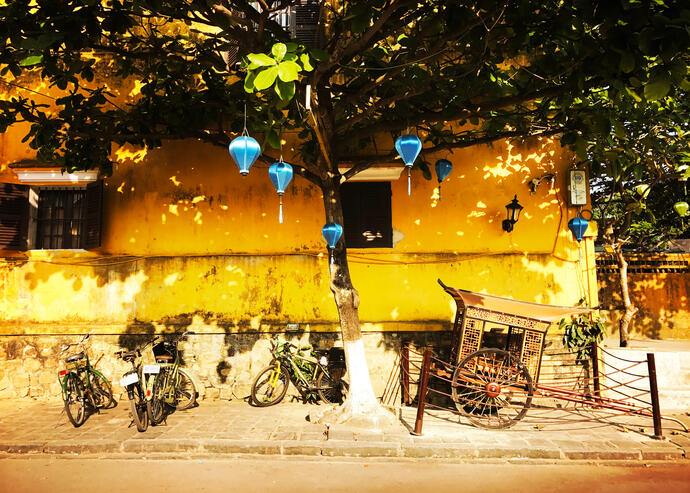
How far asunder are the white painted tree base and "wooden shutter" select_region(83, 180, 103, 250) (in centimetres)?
525

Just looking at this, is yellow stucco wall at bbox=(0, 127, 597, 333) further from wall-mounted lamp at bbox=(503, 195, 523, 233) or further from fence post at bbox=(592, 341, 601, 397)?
fence post at bbox=(592, 341, 601, 397)

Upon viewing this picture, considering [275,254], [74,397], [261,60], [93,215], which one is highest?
[261,60]

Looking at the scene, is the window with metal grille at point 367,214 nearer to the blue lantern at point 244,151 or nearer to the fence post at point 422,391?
the fence post at point 422,391

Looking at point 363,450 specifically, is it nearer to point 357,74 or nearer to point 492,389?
point 492,389

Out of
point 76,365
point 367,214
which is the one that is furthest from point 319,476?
point 367,214

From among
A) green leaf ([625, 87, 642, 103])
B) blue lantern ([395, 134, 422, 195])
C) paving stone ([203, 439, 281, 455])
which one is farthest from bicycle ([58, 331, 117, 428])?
green leaf ([625, 87, 642, 103])

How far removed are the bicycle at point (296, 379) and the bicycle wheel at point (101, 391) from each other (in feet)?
7.79

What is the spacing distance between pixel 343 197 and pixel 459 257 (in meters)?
2.46

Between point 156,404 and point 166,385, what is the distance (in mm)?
485

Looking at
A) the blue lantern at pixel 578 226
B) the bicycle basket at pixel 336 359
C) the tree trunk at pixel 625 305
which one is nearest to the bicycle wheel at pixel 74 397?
the bicycle basket at pixel 336 359

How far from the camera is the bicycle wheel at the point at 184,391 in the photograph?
727 cm

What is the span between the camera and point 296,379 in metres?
7.68

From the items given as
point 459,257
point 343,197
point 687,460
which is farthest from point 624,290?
point 343,197

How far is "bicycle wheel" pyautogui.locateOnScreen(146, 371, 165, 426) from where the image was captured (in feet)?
20.7
